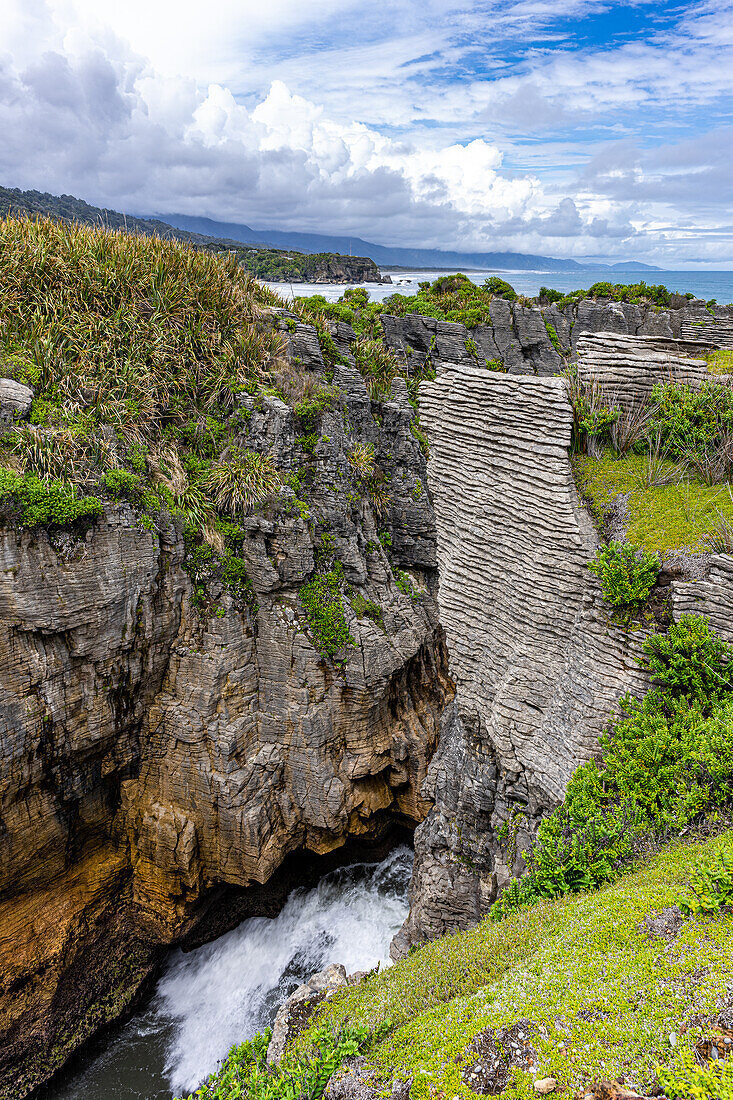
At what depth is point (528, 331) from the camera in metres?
23.3

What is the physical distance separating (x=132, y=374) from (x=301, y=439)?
3.99 metres

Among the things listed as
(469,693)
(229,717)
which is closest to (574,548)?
(469,693)

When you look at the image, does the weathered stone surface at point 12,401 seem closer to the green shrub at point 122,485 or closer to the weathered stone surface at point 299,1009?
the green shrub at point 122,485

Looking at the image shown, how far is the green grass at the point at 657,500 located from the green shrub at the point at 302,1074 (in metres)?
6.50

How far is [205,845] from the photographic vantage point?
1252cm

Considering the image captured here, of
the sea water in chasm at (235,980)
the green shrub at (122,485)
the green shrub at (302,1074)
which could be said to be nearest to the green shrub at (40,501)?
the green shrub at (122,485)

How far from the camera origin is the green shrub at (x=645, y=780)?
18.7 ft

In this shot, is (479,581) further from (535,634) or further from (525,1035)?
(525,1035)

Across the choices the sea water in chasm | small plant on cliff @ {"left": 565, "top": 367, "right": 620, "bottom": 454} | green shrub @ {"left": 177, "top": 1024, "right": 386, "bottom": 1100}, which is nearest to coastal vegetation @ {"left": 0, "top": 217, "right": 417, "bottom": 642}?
small plant on cliff @ {"left": 565, "top": 367, "right": 620, "bottom": 454}

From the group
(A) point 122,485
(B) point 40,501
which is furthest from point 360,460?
(B) point 40,501

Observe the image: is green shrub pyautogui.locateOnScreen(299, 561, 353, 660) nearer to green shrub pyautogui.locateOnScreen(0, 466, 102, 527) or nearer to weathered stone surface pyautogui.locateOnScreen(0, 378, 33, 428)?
green shrub pyautogui.locateOnScreen(0, 466, 102, 527)

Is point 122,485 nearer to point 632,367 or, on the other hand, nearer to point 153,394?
point 153,394

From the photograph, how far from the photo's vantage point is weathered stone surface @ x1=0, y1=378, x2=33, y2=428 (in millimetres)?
10040

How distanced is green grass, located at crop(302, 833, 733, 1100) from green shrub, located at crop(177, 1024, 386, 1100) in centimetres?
25
